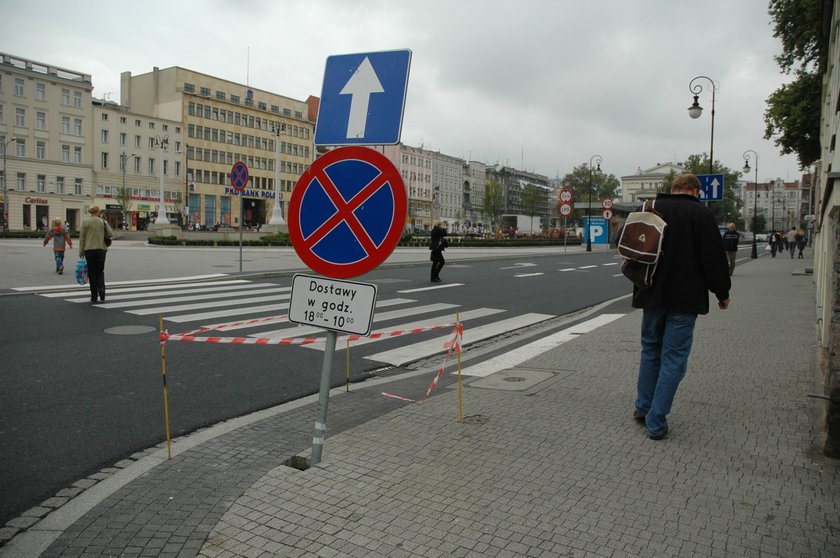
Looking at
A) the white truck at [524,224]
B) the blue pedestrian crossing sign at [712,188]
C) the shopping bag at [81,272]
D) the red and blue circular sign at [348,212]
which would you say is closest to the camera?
the red and blue circular sign at [348,212]

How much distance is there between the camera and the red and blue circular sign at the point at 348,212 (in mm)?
3955

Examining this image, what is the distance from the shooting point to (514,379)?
689 centimetres

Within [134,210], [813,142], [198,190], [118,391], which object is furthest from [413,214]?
[118,391]

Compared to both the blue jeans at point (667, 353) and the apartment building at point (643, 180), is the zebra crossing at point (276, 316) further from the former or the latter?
the apartment building at point (643, 180)

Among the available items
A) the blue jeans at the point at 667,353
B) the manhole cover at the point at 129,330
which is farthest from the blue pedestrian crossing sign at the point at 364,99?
the manhole cover at the point at 129,330

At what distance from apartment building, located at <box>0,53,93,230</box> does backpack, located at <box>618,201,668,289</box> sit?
69834mm

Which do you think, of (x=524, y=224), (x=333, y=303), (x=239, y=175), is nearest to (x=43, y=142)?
(x=524, y=224)

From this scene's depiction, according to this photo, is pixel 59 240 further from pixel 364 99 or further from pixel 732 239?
pixel 732 239

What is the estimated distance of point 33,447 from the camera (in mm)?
4684

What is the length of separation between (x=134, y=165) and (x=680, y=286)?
8196cm

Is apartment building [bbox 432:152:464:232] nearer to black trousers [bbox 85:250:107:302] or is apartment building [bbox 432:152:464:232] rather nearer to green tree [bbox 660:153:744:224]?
green tree [bbox 660:153:744:224]

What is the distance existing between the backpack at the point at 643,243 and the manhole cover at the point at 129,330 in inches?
288

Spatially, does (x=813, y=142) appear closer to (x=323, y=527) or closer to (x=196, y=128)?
(x=323, y=527)

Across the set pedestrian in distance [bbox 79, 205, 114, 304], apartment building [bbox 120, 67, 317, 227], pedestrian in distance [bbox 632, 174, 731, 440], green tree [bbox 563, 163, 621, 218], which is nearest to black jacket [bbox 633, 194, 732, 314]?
pedestrian in distance [bbox 632, 174, 731, 440]
